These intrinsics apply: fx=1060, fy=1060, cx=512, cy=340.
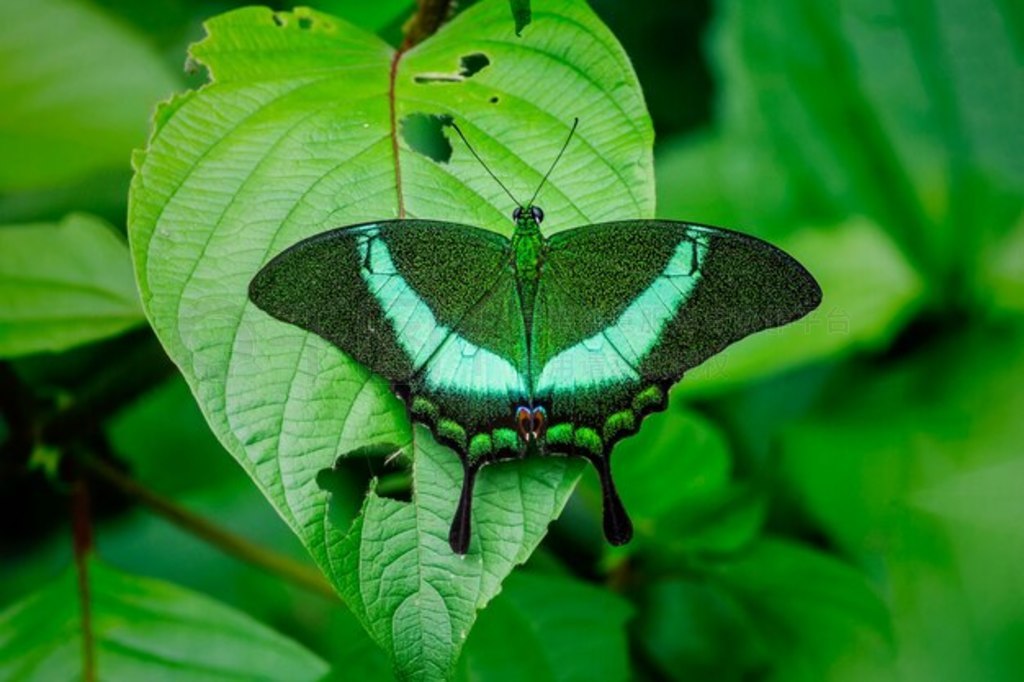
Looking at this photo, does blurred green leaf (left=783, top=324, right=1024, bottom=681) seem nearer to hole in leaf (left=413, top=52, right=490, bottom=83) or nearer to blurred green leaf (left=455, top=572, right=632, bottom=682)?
blurred green leaf (left=455, top=572, right=632, bottom=682)

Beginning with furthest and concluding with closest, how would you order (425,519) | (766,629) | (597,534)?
(597,534), (766,629), (425,519)

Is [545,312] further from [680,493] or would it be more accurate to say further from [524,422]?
[680,493]

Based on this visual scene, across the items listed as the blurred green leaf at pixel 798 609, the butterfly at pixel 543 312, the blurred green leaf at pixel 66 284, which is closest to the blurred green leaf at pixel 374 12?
the butterfly at pixel 543 312

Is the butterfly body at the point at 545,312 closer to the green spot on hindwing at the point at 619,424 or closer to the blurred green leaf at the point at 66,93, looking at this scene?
the green spot on hindwing at the point at 619,424

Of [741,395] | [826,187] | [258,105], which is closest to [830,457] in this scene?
[741,395]

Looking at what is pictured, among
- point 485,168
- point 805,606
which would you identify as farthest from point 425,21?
point 805,606

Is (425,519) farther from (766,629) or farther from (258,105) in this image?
(766,629)

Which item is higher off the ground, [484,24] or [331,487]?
[484,24]

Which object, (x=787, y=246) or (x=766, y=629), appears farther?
(x=787, y=246)
